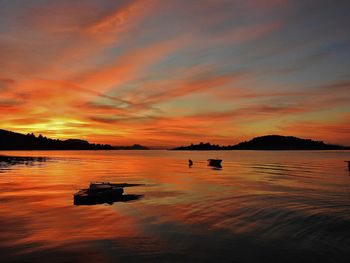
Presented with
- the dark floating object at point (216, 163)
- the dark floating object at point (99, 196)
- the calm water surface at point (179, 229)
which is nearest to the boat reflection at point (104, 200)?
the dark floating object at point (99, 196)

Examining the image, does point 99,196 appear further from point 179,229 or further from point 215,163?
point 215,163

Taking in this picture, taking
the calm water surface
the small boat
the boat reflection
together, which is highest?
the small boat

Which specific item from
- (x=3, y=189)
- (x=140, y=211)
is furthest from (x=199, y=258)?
(x=3, y=189)

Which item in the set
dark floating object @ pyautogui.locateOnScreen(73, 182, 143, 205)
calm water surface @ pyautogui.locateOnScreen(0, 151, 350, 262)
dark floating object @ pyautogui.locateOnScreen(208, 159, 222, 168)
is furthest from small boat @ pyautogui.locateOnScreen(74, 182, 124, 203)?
dark floating object @ pyautogui.locateOnScreen(208, 159, 222, 168)

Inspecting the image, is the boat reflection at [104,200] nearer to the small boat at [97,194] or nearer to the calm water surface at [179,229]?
the small boat at [97,194]

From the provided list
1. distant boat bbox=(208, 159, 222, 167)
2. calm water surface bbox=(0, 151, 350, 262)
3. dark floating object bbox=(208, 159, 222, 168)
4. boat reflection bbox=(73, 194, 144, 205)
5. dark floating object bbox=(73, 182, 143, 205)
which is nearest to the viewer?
calm water surface bbox=(0, 151, 350, 262)

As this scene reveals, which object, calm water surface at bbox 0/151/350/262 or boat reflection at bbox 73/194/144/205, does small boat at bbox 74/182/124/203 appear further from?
calm water surface at bbox 0/151/350/262

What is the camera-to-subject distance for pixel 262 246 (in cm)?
2619

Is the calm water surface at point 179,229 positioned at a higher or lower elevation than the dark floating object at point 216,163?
lower

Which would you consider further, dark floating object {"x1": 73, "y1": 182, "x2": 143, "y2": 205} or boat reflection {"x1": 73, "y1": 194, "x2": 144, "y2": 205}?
dark floating object {"x1": 73, "y1": 182, "x2": 143, "y2": 205}

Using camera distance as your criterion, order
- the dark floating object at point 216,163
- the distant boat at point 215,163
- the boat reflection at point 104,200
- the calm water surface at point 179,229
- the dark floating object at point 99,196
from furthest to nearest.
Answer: the distant boat at point 215,163
the dark floating object at point 216,163
the dark floating object at point 99,196
the boat reflection at point 104,200
the calm water surface at point 179,229

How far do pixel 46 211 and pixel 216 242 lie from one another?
23.4 meters

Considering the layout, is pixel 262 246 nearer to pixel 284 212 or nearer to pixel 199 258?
pixel 199 258

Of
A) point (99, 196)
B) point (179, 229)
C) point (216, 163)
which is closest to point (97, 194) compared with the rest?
point (99, 196)
